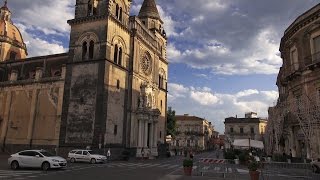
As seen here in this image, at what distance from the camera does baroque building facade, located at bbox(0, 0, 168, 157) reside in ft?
116

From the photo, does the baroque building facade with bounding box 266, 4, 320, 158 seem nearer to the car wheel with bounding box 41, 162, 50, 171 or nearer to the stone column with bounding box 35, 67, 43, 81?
the car wheel with bounding box 41, 162, 50, 171

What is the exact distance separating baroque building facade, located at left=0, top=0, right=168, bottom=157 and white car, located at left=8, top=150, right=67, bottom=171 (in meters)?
13.2

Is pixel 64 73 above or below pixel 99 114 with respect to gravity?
above

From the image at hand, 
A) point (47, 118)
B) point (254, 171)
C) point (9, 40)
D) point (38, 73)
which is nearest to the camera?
point (254, 171)

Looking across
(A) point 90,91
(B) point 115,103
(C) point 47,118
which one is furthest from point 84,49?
(C) point 47,118

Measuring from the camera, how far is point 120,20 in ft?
133

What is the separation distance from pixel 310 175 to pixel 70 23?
31522mm

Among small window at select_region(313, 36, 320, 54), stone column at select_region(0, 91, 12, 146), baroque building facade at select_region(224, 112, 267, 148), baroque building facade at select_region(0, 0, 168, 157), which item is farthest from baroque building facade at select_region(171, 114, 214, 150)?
small window at select_region(313, 36, 320, 54)

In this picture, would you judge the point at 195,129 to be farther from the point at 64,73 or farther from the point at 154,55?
the point at 64,73

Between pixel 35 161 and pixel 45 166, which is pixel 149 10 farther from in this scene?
pixel 45 166

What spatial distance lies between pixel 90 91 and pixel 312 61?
2216 centimetres

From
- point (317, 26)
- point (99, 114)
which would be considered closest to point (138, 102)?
point (99, 114)

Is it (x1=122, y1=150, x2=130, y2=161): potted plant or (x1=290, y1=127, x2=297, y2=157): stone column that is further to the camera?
(x1=122, y1=150, x2=130, y2=161): potted plant

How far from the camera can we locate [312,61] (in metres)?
25.2
